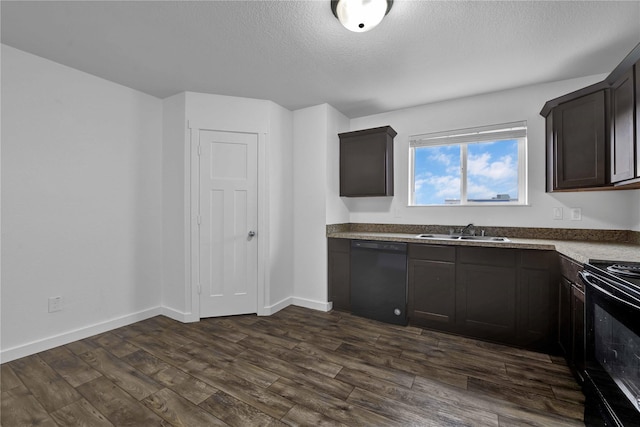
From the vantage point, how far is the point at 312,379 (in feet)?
6.24

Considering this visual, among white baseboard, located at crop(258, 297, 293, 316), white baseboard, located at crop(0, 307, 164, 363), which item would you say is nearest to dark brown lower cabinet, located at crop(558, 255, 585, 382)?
white baseboard, located at crop(258, 297, 293, 316)

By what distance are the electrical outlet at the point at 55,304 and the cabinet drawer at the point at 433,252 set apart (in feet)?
10.8

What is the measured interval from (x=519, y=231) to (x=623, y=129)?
49.3 inches

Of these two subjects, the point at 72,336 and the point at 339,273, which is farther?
the point at 339,273

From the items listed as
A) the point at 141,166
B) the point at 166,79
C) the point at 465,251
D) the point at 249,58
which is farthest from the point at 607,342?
the point at 141,166

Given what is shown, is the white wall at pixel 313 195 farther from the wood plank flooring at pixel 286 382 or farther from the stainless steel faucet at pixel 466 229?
the stainless steel faucet at pixel 466 229

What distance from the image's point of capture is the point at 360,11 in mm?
1659

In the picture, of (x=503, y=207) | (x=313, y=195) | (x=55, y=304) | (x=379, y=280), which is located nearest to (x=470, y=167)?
(x=503, y=207)

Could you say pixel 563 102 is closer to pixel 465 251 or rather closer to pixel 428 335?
pixel 465 251

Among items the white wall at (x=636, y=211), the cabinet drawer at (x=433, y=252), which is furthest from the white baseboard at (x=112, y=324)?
the white wall at (x=636, y=211)

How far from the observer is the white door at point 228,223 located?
9.84 feet

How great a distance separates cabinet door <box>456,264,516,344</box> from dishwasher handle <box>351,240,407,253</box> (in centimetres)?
57

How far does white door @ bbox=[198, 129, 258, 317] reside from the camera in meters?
3.00

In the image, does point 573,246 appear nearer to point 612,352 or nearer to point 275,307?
point 612,352
